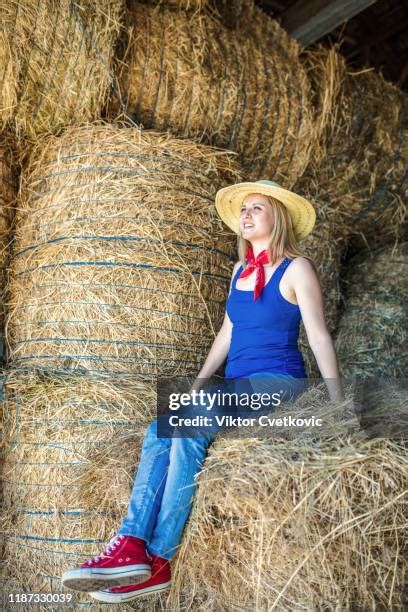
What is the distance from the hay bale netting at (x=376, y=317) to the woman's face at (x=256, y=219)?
1.22 metres

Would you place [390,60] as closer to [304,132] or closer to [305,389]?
[304,132]

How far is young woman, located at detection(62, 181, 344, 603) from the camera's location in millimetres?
1915

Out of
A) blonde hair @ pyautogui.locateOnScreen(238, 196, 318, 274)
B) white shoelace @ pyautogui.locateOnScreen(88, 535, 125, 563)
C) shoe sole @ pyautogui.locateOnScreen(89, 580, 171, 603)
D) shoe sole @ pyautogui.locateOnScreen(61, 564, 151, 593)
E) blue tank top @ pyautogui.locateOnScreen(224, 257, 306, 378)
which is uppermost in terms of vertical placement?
blonde hair @ pyautogui.locateOnScreen(238, 196, 318, 274)

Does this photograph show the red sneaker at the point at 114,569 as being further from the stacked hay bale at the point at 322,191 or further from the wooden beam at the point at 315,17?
the wooden beam at the point at 315,17

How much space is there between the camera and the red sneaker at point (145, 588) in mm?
1908

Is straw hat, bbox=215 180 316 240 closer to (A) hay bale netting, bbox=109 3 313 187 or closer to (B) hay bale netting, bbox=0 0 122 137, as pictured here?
(A) hay bale netting, bbox=109 3 313 187

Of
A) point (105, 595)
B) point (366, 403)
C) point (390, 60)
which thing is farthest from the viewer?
point (390, 60)

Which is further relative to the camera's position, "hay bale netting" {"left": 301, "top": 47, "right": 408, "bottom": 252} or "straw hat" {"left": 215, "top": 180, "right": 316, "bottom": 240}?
"hay bale netting" {"left": 301, "top": 47, "right": 408, "bottom": 252}

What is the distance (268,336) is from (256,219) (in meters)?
0.49

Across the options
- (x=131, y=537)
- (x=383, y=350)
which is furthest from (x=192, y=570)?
(x=383, y=350)

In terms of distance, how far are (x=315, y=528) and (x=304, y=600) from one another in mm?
182

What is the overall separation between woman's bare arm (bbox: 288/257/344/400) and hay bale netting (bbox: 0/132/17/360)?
4.25 feet

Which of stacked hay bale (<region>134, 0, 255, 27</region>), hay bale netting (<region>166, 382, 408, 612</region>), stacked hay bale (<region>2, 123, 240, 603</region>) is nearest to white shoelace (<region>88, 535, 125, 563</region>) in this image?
hay bale netting (<region>166, 382, 408, 612</region>)

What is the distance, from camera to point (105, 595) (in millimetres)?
1909
